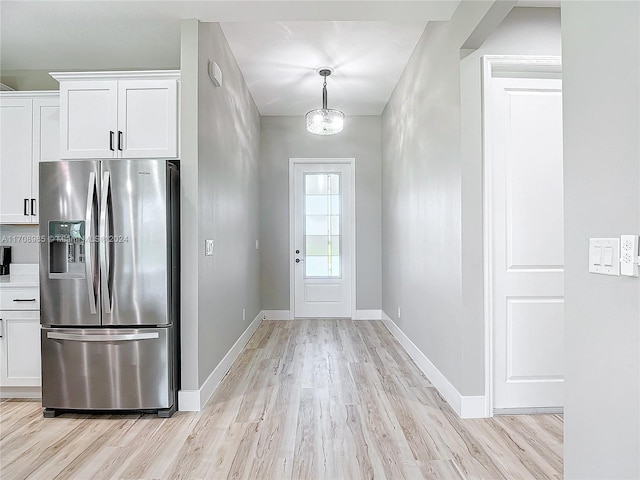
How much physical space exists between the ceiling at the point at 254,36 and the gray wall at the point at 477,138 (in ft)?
1.35

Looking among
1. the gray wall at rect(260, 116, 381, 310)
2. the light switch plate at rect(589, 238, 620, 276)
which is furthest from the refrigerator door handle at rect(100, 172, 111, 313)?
the gray wall at rect(260, 116, 381, 310)

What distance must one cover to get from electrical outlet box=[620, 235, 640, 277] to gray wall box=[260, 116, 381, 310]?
4686 millimetres

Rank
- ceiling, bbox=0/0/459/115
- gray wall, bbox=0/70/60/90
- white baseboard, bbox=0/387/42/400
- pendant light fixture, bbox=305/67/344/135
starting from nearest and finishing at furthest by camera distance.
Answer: ceiling, bbox=0/0/459/115 → white baseboard, bbox=0/387/42/400 → gray wall, bbox=0/70/60/90 → pendant light fixture, bbox=305/67/344/135

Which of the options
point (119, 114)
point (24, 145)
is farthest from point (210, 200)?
point (24, 145)

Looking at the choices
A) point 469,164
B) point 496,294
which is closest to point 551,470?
point 496,294

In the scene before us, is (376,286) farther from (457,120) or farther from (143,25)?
(143,25)

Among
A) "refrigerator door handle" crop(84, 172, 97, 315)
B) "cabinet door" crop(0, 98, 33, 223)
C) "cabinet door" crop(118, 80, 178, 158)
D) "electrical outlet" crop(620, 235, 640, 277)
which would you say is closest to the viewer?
"electrical outlet" crop(620, 235, 640, 277)

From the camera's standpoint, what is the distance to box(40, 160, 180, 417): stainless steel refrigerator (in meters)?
2.56

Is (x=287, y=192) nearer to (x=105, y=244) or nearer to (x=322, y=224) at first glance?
(x=322, y=224)

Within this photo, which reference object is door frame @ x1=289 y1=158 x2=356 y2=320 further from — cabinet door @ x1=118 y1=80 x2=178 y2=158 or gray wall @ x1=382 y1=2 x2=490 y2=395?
cabinet door @ x1=118 y1=80 x2=178 y2=158

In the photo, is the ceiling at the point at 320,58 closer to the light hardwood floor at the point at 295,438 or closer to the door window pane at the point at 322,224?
the door window pane at the point at 322,224

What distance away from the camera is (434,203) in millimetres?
3178

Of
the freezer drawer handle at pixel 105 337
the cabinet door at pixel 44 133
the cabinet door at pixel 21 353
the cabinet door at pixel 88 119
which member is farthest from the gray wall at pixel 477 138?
the cabinet door at pixel 44 133

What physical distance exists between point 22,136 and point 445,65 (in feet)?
11.2
